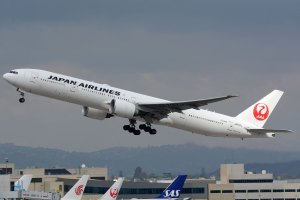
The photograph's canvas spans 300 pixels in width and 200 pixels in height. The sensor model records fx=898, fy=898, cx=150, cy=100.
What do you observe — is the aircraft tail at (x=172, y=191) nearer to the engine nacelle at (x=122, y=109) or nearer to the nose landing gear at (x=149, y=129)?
the nose landing gear at (x=149, y=129)

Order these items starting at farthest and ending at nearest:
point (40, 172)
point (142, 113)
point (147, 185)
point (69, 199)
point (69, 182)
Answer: point (40, 172) → point (147, 185) → point (69, 182) → point (69, 199) → point (142, 113)

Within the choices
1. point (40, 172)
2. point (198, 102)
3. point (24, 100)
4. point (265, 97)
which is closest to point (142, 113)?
point (198, 102)

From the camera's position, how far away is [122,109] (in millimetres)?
94938

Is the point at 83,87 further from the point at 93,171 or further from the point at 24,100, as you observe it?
the point at 93,171

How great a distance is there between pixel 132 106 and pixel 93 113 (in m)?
5.84

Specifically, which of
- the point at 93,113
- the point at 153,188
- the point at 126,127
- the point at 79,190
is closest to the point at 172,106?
the point at 126,127

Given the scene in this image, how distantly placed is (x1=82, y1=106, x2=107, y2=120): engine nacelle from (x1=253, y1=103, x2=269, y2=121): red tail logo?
20.3 m

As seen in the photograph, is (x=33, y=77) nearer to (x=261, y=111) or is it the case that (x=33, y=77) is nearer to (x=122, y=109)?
(x=122, y=109)

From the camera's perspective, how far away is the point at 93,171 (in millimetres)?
197750

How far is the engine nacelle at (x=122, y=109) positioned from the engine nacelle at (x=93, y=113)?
4407 mm

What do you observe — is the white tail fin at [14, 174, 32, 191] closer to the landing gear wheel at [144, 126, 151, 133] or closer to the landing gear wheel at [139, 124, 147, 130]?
the landing gear wheel at [139, 124, 147, 130]

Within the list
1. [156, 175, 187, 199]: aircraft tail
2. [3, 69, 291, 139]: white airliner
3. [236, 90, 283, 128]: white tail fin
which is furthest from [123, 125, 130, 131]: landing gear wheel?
[236, 90, 283, 128]: white tail fin

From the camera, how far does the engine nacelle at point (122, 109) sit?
94.7 meters

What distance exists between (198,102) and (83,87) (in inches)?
489
